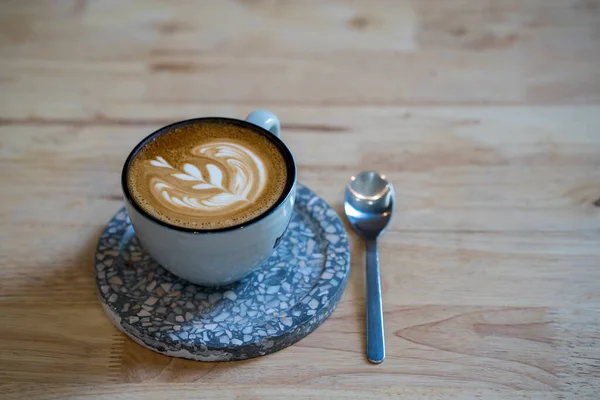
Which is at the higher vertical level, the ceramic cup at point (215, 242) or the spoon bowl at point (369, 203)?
the ceramic cup at point (215, 242)

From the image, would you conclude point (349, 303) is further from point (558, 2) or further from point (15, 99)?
point (558, 2)

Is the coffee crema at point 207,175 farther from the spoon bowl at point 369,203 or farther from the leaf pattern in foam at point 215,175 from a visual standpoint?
the spoon bowl at point 369,203

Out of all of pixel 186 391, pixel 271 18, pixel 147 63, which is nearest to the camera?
pixel 186 391

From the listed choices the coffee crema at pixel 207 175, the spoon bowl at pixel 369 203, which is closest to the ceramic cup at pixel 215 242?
the coffee crema at pixel 207 175

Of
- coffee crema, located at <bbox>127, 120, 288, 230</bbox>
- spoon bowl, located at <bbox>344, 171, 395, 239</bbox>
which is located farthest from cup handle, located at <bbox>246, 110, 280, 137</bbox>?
spoon bowl, located at <bbox>344, 171, 395, 239</bbox>

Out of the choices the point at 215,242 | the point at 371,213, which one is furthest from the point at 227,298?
the point at 371,213

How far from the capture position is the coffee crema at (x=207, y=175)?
58cm

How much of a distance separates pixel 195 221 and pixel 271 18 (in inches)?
24.3

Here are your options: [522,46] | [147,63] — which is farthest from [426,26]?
[147,63]

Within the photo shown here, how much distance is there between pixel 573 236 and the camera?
0.72 meters

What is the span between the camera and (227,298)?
627mm

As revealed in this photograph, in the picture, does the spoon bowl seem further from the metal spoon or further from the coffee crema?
the coffee crema

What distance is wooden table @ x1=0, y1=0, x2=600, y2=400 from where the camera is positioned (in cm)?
58

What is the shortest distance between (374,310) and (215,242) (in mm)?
172
